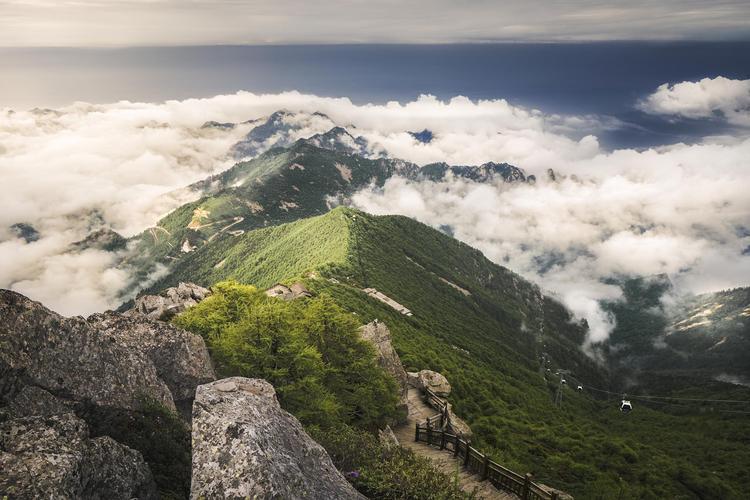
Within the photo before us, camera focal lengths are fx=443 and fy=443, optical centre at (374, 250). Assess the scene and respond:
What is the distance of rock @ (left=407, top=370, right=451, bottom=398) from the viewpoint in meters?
65.1

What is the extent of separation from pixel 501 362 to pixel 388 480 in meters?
159

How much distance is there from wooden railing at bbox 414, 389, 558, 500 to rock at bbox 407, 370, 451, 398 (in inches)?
560

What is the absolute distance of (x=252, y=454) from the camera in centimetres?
1716

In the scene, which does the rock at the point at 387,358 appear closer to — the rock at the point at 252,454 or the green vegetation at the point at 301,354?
the green vegetation at the point at 301,354

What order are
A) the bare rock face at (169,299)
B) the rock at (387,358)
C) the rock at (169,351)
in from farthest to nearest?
the bare rock face at (169,299), the rock at (387,358), the rock at (169,351)

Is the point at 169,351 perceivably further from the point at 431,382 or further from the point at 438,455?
the point at 431,382

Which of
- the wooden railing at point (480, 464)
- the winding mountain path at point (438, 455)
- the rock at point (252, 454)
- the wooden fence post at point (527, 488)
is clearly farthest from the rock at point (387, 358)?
the rock at point (252, 454)

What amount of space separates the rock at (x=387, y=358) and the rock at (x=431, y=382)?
281 inches

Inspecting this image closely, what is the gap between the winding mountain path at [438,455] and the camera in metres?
31.2

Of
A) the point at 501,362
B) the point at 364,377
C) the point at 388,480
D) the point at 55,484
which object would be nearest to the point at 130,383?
the point at 55,484

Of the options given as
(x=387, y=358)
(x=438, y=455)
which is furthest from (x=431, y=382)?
(x=438, y=455)

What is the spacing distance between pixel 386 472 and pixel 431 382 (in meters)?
44.6

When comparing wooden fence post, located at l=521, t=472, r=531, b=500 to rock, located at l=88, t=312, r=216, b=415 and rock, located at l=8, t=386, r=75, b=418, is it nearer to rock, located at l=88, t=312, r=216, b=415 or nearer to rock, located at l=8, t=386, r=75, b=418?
rock, located at l=88, t=312, r=216, b=415

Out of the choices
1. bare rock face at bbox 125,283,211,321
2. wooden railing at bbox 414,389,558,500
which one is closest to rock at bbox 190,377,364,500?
wooden railing at bbox 414,389,558,500
